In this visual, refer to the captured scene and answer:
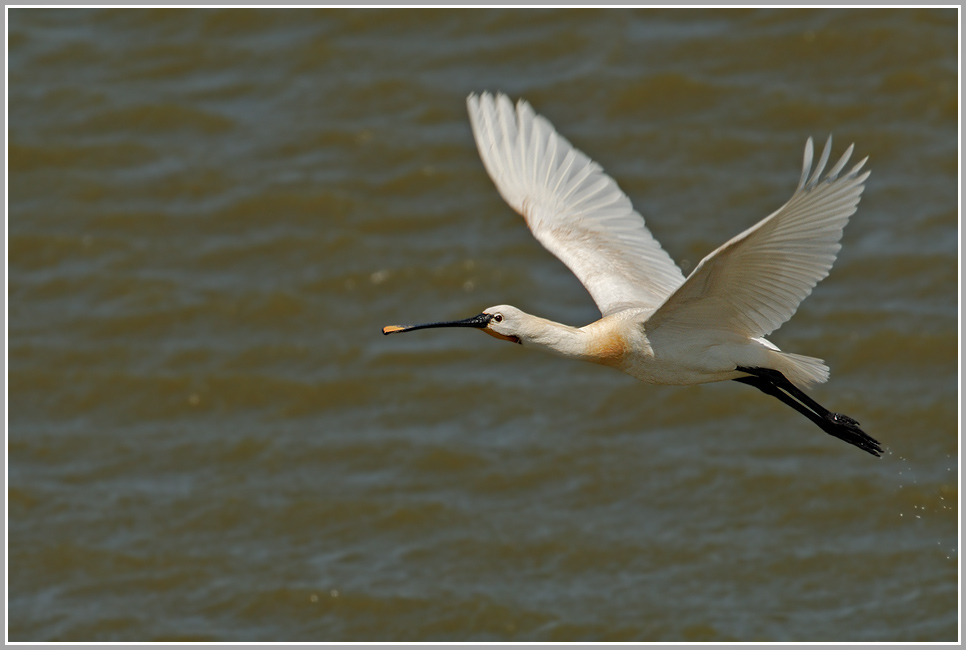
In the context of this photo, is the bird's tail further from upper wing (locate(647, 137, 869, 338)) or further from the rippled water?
the rippled water

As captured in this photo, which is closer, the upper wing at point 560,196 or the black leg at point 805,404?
the black leg at point 805,404

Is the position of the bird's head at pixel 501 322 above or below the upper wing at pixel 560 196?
below

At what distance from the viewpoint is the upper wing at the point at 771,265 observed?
5934 mm

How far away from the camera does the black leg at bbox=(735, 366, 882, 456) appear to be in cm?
702

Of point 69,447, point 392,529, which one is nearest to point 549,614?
point 392,529

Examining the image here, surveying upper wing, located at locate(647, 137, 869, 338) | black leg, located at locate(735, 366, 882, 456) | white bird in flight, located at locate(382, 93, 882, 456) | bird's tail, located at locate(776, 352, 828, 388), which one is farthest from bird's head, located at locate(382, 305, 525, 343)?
bird's tail, located at locate(776, 352, 828, 388)

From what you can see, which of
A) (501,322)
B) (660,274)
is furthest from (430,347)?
(501,322)

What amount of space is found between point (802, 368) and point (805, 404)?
37 cm

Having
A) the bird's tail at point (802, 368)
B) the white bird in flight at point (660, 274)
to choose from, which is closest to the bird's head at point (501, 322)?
the white bird in flight at point (660, 274)

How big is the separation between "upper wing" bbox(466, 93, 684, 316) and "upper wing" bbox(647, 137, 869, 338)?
1267 mm

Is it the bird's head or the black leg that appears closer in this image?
the bird's head

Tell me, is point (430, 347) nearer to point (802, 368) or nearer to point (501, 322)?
point (501, 322)

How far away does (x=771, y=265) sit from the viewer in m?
6.40

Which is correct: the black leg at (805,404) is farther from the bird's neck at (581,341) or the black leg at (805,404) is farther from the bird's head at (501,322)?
the bird's head at (501,322)
